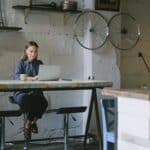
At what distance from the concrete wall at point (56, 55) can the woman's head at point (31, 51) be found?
368 mm

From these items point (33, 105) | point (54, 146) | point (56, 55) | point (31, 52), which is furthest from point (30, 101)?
point (56, 55)

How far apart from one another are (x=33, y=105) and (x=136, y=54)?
7.56ft

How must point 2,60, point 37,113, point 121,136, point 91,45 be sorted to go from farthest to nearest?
1. point 91,45
2. point 2,60
3. point 37,113
4. point 121,136

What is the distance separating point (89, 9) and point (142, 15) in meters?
1.10

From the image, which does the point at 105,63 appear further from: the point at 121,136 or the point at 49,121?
the point at 121,136

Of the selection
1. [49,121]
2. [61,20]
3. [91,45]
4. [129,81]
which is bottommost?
[49,121]

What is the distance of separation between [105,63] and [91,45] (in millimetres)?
342

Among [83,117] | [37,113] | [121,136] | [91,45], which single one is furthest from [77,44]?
[121,136]

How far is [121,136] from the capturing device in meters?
1.90

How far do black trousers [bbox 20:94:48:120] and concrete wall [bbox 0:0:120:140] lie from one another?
2.69 feet

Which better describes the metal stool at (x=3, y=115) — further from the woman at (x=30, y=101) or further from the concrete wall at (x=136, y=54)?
the concrete wall at (x=136, y=54)

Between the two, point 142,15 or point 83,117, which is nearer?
point 83,117

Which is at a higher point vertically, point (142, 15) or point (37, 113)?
point (142, 15)

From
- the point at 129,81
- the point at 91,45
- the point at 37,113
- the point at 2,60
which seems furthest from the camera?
the point at 129,81
